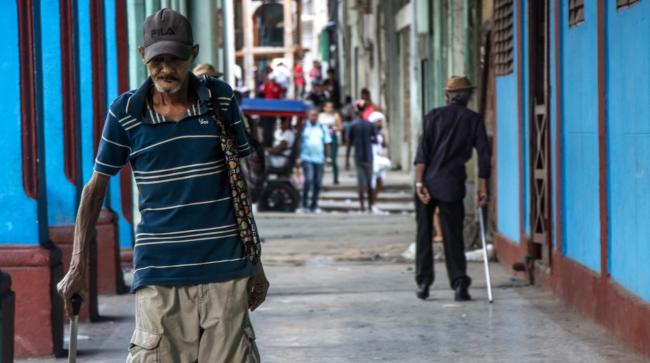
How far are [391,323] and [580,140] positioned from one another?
193 centimetres

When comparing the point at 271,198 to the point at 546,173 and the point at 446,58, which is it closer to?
the point at 446,58

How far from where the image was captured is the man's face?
5613mm

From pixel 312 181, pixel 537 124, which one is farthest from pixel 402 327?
pixel 312 181

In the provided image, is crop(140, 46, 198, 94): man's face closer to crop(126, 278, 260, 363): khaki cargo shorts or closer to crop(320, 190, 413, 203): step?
crop(126, 278, 260, 363): khaki cargo shorts

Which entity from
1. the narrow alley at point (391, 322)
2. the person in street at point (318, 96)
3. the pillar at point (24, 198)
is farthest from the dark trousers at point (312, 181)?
the person in street at point (318, 96)

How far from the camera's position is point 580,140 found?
11344 millimetres

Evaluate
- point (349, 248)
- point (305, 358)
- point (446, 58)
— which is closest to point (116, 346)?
point (305, 358)

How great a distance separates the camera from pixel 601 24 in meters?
10.2

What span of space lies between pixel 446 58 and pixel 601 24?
10.5 meters

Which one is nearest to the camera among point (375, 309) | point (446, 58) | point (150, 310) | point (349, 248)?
point (150, 310)

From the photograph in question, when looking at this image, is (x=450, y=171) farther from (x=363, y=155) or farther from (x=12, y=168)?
(x=363, y=155)

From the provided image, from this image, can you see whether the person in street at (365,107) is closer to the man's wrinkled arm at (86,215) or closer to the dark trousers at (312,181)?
the dark trousers at (312,181)

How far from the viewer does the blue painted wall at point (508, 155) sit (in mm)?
Result: 14609

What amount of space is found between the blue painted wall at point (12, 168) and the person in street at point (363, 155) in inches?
639
